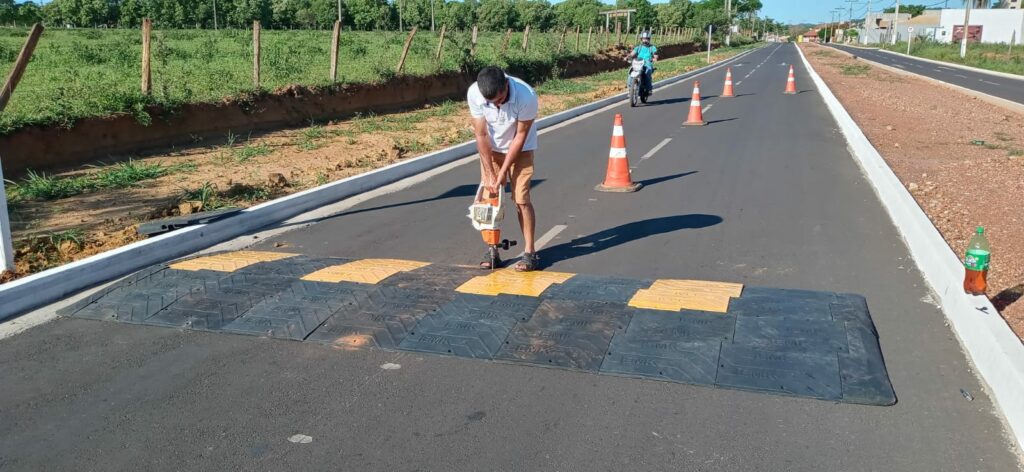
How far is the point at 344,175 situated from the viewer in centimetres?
1064

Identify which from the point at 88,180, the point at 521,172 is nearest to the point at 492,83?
the point at 521,172

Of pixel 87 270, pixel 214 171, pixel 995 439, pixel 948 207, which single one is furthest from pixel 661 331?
pixel 214 171

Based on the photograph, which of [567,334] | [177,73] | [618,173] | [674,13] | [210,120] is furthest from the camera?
[674,13]

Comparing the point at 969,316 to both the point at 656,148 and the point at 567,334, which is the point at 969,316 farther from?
the point at 656,148

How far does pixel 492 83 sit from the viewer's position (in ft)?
17.9

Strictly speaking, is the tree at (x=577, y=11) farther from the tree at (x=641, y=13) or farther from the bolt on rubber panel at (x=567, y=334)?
the bolt on rubber panel at (x=567, y=334)

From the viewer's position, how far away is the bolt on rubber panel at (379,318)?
4.78 meters

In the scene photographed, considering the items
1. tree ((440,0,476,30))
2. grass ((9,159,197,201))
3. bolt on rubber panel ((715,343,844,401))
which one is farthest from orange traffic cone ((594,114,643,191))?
tree ((440,0,476,30))

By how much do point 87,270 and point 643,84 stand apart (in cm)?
1649

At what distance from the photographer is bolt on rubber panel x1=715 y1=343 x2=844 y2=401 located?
401 cm

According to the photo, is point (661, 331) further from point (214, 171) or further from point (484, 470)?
point (214, 171)

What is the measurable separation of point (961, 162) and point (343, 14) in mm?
85026

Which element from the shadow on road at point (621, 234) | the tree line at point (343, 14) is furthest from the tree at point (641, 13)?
the shadow on road at point (621, 234)

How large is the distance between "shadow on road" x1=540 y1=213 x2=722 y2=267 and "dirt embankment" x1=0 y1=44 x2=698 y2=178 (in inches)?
316
